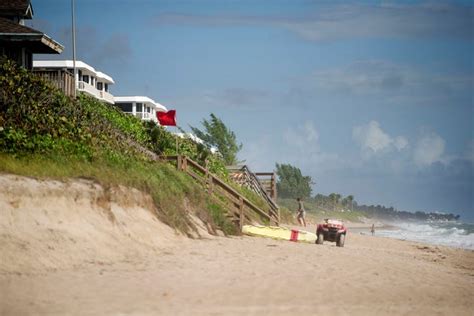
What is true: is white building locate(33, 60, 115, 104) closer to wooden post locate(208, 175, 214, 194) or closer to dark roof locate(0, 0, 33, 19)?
dark roof locate(0, 0, 33, 19)

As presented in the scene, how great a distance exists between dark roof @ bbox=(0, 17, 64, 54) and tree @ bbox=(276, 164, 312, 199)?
11486cm

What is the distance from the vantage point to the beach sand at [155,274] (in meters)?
10.6

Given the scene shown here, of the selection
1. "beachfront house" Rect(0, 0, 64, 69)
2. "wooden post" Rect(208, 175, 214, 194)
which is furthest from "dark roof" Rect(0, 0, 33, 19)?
"wooden post" Rect(208, 175, 214, 194)

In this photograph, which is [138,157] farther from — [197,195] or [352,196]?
[352,196]

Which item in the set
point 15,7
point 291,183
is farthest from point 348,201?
point 15,7

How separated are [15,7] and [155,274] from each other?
75.8ft

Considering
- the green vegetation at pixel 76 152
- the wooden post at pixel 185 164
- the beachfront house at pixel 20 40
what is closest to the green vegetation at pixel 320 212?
the beachfront house at pixel 20 40

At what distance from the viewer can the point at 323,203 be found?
162 metres

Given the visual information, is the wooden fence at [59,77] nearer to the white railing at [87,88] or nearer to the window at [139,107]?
the white railing at [87,88]

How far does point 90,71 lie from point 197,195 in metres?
50.7

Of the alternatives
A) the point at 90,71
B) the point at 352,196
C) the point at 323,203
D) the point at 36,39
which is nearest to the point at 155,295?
the point at 36,39

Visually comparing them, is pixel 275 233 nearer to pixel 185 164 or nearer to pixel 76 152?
pixel 185 164

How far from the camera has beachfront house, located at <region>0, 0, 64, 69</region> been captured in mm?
26875

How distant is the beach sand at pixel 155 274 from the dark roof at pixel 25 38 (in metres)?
12.2
